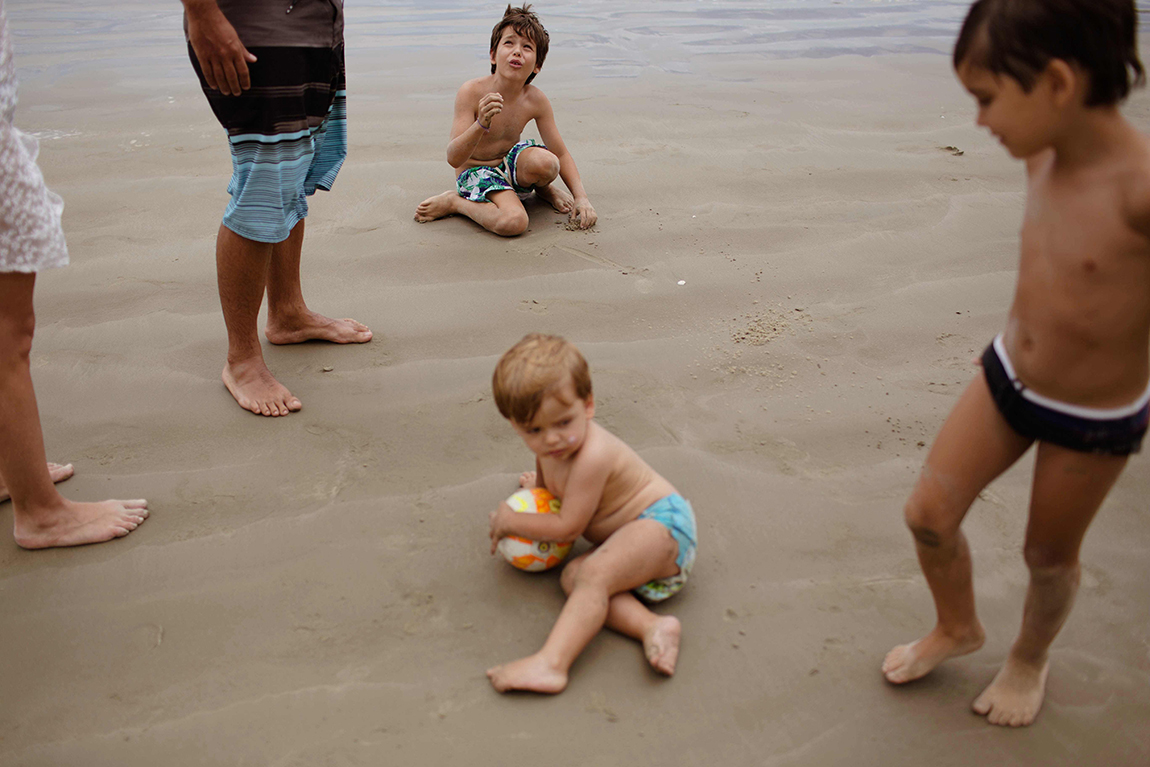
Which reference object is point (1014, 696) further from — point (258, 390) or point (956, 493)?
point (258, 390)

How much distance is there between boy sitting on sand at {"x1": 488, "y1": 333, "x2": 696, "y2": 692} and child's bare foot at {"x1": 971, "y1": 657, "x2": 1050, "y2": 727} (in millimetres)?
642

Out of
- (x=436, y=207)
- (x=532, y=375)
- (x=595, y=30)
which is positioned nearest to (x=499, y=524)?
(x=532, y=375)

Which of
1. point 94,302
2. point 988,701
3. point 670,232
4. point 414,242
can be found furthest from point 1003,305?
point 94,302

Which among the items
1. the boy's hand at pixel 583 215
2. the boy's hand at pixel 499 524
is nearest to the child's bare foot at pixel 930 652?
the boy's hand at pixel 499 524

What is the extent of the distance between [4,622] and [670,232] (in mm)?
2764

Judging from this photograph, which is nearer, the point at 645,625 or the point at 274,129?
the point at 645,625

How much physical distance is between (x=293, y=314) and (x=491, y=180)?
1294 mm

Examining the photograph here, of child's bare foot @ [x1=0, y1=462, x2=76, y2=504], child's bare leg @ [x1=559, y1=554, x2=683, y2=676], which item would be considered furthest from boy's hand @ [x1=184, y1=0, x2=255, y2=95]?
child's bare leg @ [x1=559, y1=554, x2=683, y2=676]

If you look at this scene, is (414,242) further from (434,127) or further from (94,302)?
(434,127)

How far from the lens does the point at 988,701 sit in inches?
71.5

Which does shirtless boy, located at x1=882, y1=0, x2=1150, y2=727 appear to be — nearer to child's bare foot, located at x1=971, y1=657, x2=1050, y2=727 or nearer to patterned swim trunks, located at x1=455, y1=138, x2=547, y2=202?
child's bare foot, located at x1=971, y1=657, x2=1050, y2=727

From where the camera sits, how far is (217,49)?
7.67ft

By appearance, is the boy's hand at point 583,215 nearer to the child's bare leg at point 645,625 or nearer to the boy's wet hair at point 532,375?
the boy's wet hair at point 532,375

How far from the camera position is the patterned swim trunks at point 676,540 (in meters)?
2.02
